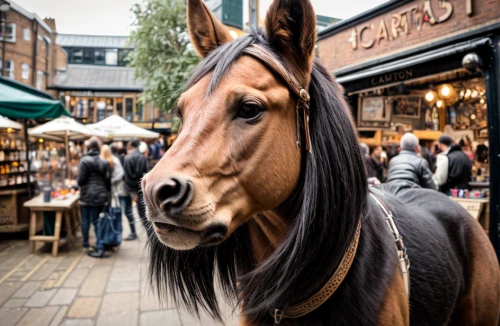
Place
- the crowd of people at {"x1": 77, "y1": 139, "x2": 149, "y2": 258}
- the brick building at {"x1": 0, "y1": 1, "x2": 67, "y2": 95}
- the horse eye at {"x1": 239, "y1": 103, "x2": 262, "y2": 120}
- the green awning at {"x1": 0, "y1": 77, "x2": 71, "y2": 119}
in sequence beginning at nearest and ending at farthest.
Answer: the horse eye at {"x1": 239, "y1": 103, "x2": 262, "y2": 120} < the green awning at {"x1": 0, "y1": 77, "x2": 71, "y2": 119} < the crowd of people at {"x1": 77, "y1": 139, "x2": 149, "y2": 258} < the brick building at {"x1": 0, "y1": 1, "x2": 67, "y2": 95}

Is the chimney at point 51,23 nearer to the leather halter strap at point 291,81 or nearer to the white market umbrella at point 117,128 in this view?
the white market umbrella at point 117,128

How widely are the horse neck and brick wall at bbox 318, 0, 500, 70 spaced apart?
229 inches

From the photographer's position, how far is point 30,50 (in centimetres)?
2503

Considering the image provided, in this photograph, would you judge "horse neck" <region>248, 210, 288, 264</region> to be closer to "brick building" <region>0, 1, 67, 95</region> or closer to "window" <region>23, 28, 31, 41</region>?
"brick building" <region>0, 1, 67, 95</region>

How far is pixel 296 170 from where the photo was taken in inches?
54.5

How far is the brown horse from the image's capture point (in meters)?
1.21

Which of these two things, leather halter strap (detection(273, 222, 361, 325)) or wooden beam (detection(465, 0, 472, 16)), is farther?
wooden beam (detection(465, 0, 472, 16))

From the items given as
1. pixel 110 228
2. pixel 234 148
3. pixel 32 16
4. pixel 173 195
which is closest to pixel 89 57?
pixel 32 16

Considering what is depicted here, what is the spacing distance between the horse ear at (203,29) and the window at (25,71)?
29.2m

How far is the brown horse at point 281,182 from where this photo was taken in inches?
47.6

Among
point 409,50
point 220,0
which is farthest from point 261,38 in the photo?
point 220,0

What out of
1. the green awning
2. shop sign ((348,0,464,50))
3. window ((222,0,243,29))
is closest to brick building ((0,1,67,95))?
window ((222,0,243,29))

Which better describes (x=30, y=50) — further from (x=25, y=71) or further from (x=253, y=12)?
(x=253, y=12)

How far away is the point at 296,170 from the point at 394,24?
716 centimetres
